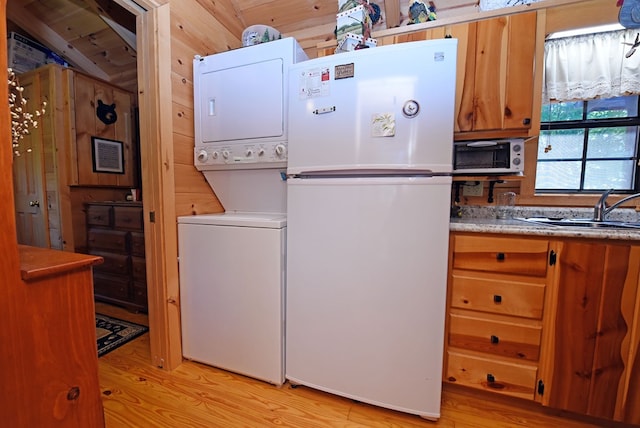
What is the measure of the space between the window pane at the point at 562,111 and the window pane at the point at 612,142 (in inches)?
5.6

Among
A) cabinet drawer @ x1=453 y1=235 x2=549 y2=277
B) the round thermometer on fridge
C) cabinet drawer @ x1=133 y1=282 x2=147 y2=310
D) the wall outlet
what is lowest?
cabinet drawer @ x1=133 y1=282 x2=147 y2=310

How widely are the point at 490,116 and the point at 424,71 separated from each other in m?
0.55

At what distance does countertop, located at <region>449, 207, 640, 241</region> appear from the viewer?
3.53ft

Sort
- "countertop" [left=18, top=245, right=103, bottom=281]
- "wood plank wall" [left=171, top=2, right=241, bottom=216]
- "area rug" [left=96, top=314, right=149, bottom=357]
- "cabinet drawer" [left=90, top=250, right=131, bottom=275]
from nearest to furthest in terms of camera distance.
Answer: "countertop" [left=18, top=245, right=103, bottom=281]
"wood plank wall" [left=171, top=2, right=241, bottom=216]
"area rug" [left=96, top=314, right=149, bottom=357]
"cabinet drawer" [left=90, top=250, right=131, bottom=275]

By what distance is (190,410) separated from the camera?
128 centimetres

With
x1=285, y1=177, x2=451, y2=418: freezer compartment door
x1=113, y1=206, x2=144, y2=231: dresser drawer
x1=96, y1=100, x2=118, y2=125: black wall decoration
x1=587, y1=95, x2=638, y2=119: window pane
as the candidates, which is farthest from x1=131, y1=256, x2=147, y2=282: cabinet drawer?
x1=587, y1=95, x2=638, y2=119: window pane

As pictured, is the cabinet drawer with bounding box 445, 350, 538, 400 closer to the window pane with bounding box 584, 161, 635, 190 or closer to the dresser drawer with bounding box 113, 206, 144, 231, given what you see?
the window pane with bounding box 584, 161, 635, 190

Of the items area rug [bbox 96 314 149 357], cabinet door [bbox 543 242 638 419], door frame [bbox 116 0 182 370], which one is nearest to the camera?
cabinet door [bbox 543 242 638 419]

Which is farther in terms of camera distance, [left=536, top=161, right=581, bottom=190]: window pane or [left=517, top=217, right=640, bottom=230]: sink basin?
[left=536, top=161, right=581, bottom=190]: window pane

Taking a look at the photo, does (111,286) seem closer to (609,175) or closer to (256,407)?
(256,407)

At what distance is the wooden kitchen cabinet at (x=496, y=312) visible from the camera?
120 centimetres

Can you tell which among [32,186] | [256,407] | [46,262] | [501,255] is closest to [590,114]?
[501,255]

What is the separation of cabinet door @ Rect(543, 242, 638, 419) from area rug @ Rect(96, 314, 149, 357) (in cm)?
248

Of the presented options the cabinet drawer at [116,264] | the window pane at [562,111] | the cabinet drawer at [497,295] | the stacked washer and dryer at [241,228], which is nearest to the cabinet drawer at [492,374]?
the cabinet drawer at [497,295]
